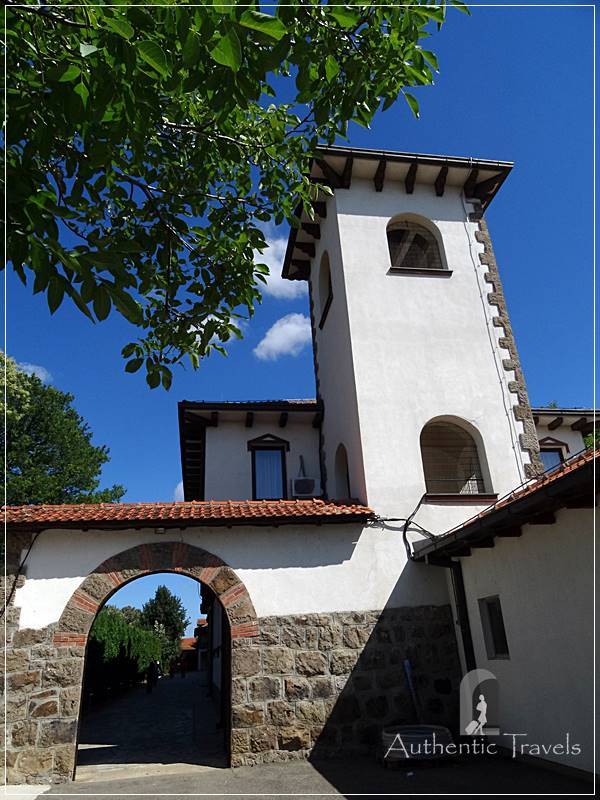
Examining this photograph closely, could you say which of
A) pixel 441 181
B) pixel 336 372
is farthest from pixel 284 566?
pixel 441 181

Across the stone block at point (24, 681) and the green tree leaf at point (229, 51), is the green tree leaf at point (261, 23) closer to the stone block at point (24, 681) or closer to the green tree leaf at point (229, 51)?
the green tree leaf at point (229, 51)

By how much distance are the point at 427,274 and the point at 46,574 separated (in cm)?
894

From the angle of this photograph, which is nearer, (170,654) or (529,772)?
(529,772)

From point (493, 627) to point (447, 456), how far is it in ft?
12.6

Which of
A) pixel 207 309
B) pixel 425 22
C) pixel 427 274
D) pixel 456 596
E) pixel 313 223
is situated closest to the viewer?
pixel 425 22

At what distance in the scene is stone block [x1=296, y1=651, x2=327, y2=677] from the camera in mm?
7691

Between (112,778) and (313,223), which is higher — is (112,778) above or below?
below

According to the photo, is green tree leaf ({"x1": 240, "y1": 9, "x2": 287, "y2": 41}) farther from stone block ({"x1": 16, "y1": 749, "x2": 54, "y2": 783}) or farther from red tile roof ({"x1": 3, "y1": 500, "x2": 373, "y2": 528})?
stone block ({"x1": 16, "y1": 749, "x2": 54, "y2": 783})

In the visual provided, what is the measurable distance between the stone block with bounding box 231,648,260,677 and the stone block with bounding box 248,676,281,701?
0.42 feet

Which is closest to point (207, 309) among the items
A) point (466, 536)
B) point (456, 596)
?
point (466, 536)

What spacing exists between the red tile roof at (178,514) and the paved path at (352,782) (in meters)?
3.21

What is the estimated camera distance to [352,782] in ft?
19.9

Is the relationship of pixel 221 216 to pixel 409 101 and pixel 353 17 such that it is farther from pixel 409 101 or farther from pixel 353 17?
pixel 353 17

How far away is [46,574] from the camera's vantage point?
7.58m
